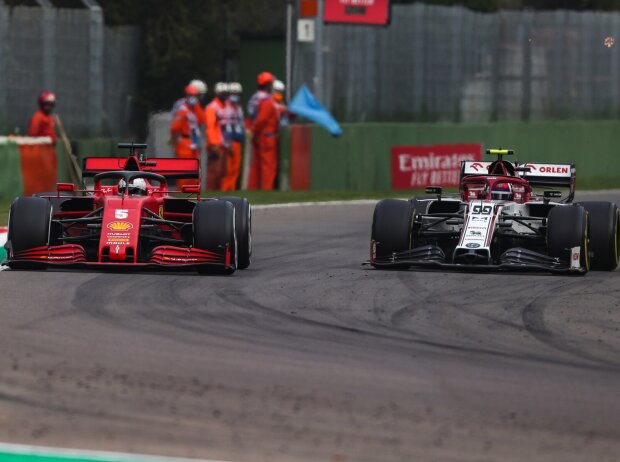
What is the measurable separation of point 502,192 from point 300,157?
11528 millimetres

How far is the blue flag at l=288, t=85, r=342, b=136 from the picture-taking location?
2627 centimetres

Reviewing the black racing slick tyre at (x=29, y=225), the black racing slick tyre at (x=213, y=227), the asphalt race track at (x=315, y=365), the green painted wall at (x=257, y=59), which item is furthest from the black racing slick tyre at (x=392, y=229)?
the green painted wall at (x=257, y=59)

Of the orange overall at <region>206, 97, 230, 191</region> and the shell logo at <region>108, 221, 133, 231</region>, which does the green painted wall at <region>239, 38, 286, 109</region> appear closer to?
the orange overall at <region>206, 97, 230, 191</region>

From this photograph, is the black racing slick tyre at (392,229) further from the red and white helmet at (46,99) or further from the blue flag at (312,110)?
the blue flag at (312,110)

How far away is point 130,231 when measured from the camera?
1322 centimetres

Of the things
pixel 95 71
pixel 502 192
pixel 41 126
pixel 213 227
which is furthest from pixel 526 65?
pixel 213 227

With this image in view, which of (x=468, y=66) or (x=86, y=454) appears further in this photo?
(x=468, y=66)

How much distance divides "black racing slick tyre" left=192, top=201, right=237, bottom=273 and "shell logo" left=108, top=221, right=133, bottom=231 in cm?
55

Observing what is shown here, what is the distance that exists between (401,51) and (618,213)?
563 inches

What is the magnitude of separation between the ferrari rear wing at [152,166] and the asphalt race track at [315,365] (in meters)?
1.56

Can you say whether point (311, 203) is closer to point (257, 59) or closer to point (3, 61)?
point (3, 61)

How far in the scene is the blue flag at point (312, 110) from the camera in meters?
26.3

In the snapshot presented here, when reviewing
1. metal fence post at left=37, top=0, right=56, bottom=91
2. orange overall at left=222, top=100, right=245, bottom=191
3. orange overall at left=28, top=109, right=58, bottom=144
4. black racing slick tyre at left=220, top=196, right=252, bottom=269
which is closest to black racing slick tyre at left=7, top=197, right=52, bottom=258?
black racing slick tyre at left=220, top=196, right=252, bottom=269

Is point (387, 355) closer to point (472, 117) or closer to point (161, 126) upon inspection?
point (161, 126)
